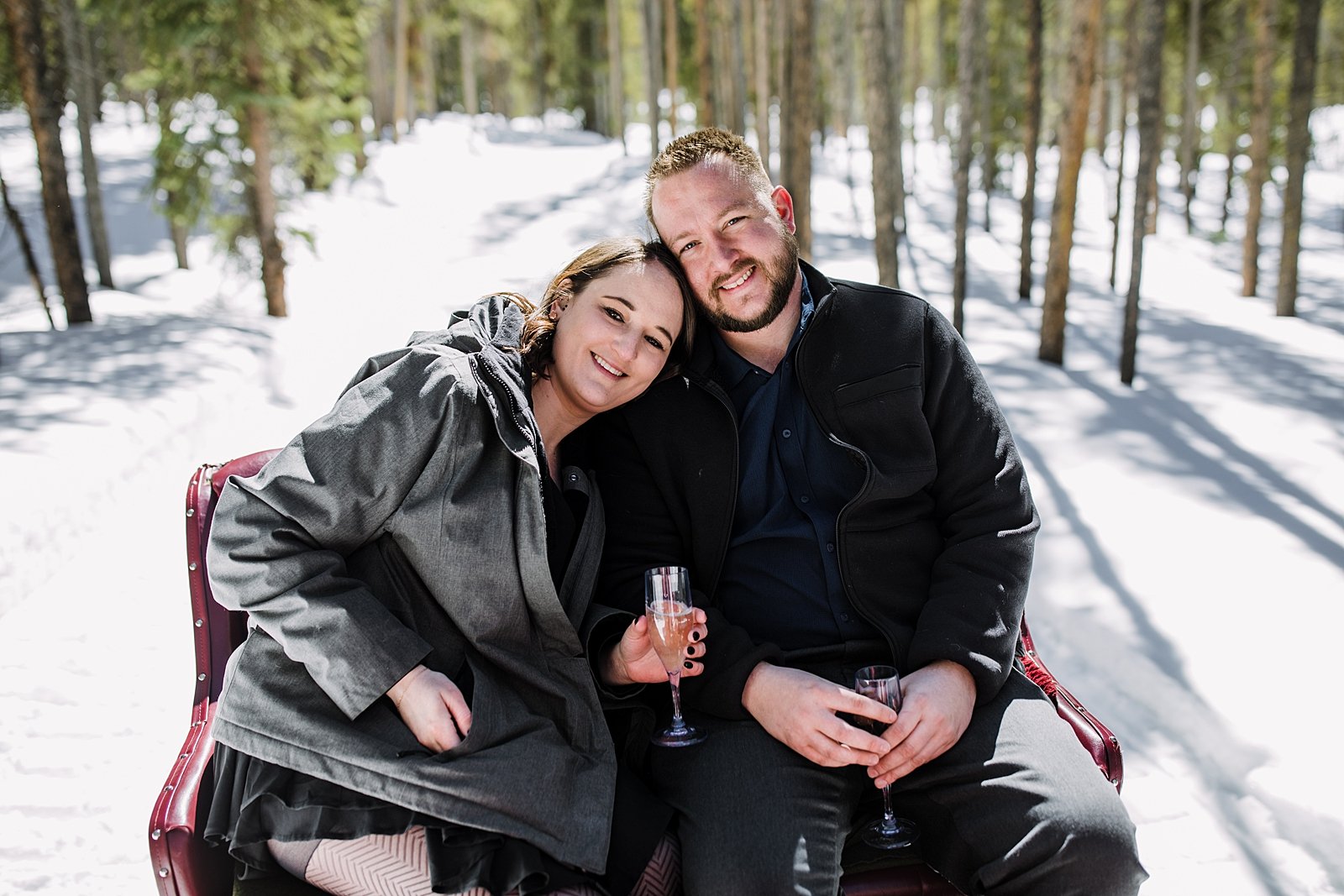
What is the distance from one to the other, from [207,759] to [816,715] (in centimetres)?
141

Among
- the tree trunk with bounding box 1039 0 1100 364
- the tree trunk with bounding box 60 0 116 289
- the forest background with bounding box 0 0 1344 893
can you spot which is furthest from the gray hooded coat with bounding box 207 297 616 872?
the tree trunk with bounding box 60 0 116 289

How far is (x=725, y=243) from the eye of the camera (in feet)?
9.66

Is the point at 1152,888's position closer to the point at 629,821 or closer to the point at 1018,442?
the point at 629,821

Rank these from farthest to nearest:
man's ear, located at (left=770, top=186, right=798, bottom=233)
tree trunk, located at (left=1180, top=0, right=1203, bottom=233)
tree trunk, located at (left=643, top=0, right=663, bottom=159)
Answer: tree trunk, located at (left=643, top=0, right=663, bottom=159)
tree trunk, located at (left=1180, top=0, right=1203, bottom=233)
man's ear, located at (left=770, top=186, right=798, bottom=233)

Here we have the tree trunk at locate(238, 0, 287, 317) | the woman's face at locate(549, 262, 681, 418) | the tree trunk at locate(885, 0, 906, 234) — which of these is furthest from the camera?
the tree trunk at locate(885, 0, 906, 234)

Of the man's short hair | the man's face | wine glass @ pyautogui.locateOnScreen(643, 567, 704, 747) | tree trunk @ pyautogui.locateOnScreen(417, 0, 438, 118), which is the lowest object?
wine glass @ pyautogui.locateOnScreen(643, 567, 704, 747)

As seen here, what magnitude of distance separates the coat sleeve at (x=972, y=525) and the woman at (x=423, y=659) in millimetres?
679

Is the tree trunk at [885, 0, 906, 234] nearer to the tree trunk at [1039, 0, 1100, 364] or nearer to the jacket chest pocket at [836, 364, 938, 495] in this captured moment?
the tree trunk at [1039, 0, 1100, 364]

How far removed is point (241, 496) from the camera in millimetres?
2217

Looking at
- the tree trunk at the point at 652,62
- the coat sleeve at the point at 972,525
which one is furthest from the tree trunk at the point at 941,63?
the coat sleeve at the point at 972,525

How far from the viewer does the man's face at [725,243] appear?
2941 millimetres

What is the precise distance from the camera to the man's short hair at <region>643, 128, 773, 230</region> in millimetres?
2996

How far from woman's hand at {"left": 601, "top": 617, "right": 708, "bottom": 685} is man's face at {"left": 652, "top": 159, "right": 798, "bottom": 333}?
3.25ft

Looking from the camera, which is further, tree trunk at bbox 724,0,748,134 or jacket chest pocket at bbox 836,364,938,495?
tree trunk at bbox 724,0,748,134
